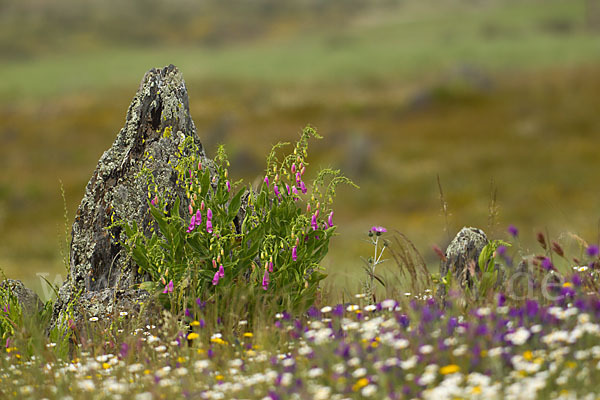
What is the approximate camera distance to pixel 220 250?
18.0ft

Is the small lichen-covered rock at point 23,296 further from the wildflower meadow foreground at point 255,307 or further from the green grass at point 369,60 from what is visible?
the green grass at point 369,60

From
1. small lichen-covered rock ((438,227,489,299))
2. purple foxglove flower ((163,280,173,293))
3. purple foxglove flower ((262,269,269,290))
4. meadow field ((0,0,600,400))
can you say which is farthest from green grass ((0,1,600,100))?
purple foxglove flower ((163,280,173,293))

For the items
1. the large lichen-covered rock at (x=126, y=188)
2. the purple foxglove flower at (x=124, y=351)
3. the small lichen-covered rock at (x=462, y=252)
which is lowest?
the purple foxglove flower at (x=124, y=351)

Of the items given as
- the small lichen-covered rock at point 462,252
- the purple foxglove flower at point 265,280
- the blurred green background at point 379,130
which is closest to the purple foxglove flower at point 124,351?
the purple foxglove flower at point 265,280

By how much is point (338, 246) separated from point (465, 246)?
53.4 feet

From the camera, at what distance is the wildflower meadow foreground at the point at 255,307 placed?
3.86 m

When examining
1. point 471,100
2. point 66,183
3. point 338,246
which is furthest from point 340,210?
point 471,100

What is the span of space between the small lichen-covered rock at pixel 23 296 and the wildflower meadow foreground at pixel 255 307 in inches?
0.9

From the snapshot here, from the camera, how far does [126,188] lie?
6398mm

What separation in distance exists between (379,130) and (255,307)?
33.3 m

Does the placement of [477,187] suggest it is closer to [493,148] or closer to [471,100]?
[493,148]

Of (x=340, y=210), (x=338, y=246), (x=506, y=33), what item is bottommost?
(x=338, y=246)

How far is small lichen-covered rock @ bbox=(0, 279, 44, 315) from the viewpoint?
21.0ft

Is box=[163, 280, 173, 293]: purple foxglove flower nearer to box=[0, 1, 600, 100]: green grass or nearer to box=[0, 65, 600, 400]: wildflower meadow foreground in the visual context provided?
box=[0, 65, 600, 400]: wildflower meadow foreground
